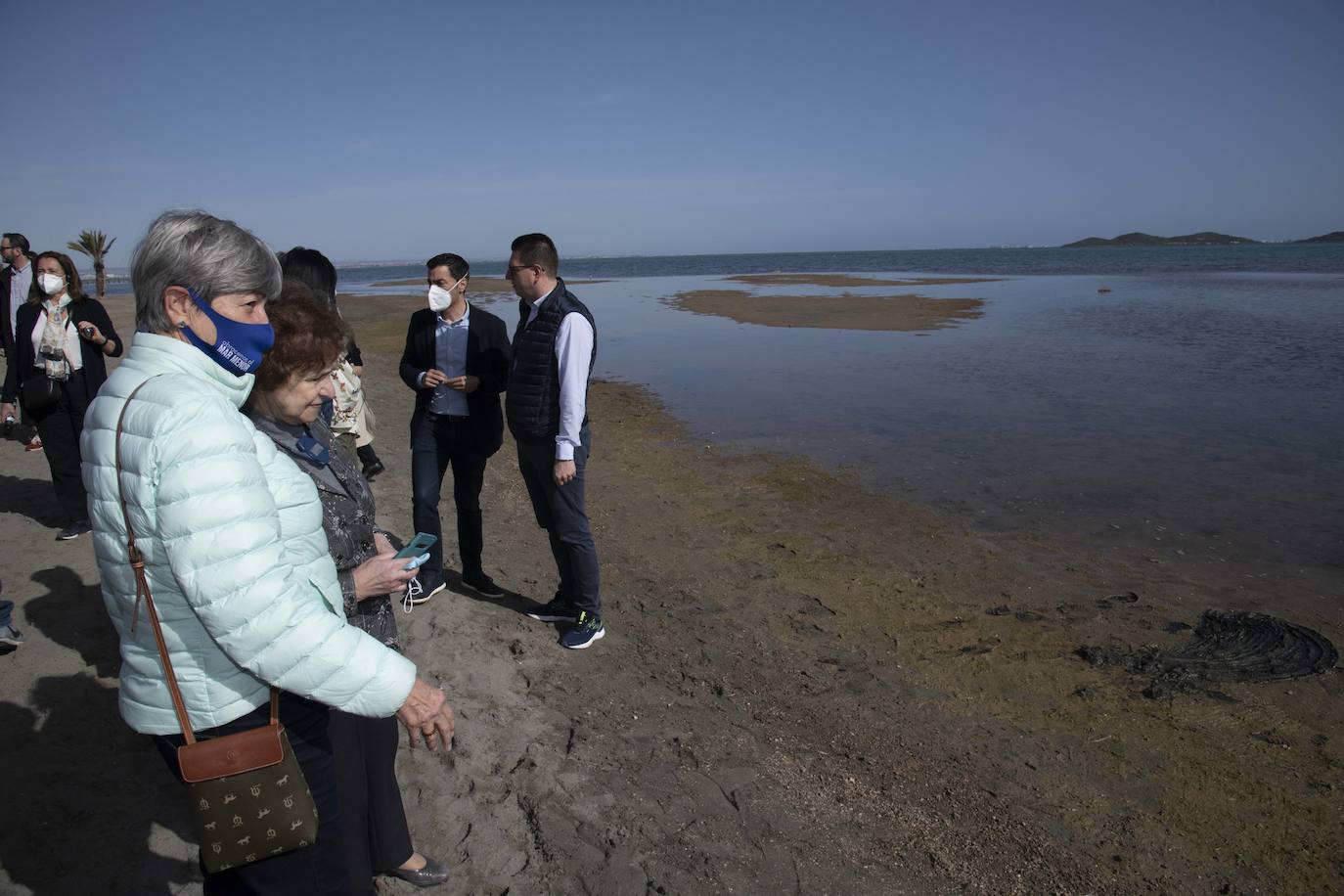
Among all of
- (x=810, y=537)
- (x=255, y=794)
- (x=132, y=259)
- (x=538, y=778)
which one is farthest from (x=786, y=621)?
(x=132, y=259)

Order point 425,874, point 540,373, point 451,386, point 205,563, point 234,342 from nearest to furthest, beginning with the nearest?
1. point 205,563
2. point 234,342
3. point 425,874
4. point 540,373
5. point 451,386

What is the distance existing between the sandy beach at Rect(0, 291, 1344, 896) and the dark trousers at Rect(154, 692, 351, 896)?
3.29 feet

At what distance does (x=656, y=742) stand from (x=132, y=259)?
9.15ft

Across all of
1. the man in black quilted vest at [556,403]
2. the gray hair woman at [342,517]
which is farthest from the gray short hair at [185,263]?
the man in black quilted vest at [556,403]

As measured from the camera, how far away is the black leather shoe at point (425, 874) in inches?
107

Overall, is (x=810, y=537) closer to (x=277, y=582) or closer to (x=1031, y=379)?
(x=277, y=582)

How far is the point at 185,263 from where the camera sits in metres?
1.69

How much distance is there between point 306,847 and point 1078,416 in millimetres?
10448

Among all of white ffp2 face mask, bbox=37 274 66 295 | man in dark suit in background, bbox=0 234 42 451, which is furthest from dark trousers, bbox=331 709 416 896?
man in dark suit in background, bbox=0 234 42 451

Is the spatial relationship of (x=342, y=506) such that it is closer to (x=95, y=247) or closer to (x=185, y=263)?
(x=185, y=263)

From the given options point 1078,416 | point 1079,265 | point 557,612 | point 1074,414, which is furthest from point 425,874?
point 1079,265

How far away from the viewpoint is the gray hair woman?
212 cm

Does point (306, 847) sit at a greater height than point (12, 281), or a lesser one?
lesser

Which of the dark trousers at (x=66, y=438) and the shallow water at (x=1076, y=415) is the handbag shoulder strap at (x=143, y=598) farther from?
the shallow water at (x=1076, y=415)
